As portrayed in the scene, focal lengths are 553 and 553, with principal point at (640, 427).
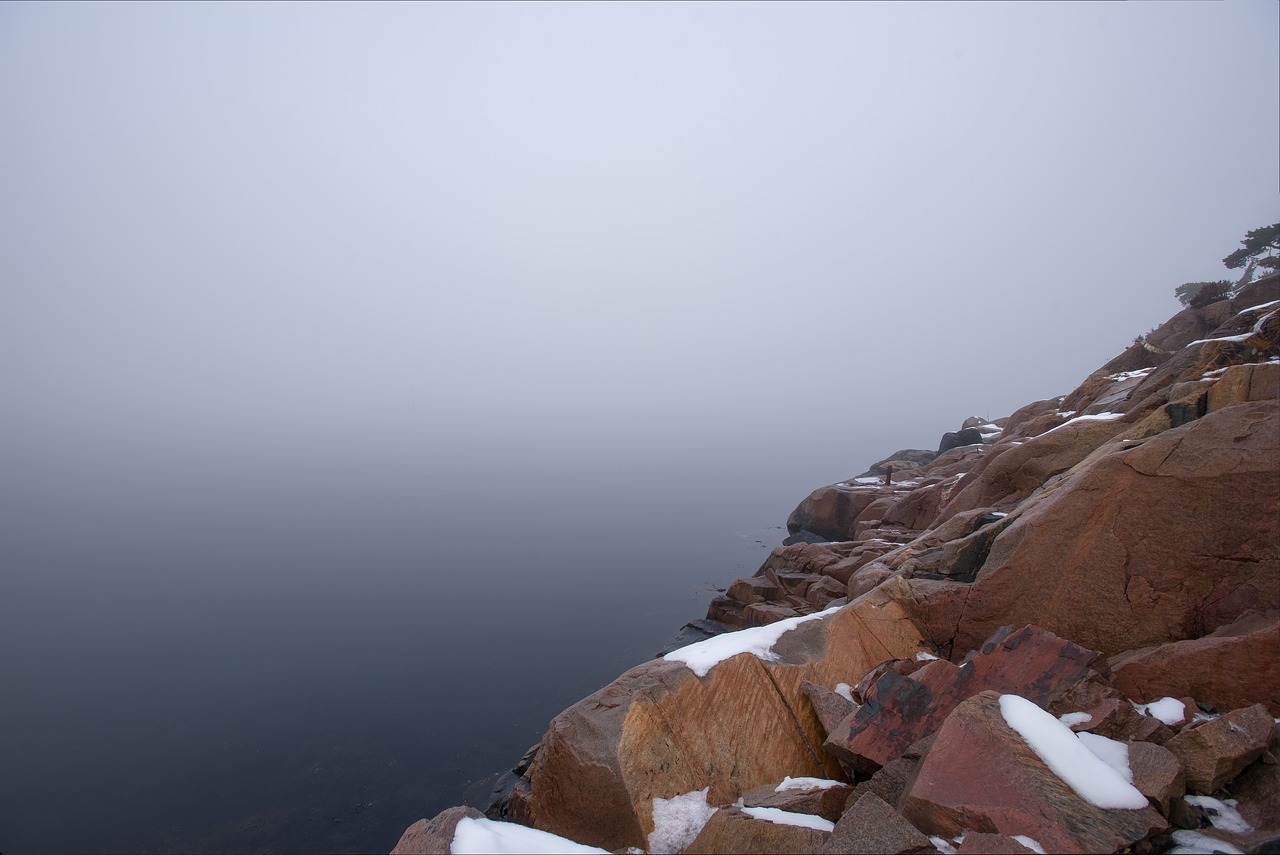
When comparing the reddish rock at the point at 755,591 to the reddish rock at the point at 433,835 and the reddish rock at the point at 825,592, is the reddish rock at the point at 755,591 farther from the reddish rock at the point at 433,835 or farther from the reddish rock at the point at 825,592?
the reddish rock at the point at 433,835

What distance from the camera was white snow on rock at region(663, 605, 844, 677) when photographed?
11.9 m

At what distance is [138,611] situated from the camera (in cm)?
5844

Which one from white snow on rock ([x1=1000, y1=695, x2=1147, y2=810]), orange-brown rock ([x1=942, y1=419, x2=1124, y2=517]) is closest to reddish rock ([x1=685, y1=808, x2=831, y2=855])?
white snow on rock ([x1=1000, y1=695, x2=1147, y2=810])

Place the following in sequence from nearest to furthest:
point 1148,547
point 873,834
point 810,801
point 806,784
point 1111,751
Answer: point 873,834, point 1111,751, point 810,801, point 806,784, point 1148,547

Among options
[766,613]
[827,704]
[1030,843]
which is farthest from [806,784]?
[766,613]

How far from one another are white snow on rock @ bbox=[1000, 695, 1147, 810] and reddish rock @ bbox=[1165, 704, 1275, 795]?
0.98 meters

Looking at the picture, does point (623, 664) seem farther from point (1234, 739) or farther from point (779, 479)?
point (779, 479)

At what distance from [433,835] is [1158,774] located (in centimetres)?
947

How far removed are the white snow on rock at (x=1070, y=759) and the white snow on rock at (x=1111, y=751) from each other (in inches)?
9.4

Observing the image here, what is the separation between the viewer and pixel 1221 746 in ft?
23.7

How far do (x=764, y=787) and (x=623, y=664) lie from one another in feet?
115

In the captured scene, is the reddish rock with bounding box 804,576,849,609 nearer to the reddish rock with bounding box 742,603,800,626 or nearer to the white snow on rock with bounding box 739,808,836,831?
the reddish rock with bounding box 742,603,800,626

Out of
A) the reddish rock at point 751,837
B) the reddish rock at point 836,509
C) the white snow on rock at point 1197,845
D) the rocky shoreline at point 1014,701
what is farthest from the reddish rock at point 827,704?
the reddish rock at point 836,509

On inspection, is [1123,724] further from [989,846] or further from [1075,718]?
[989,846]
